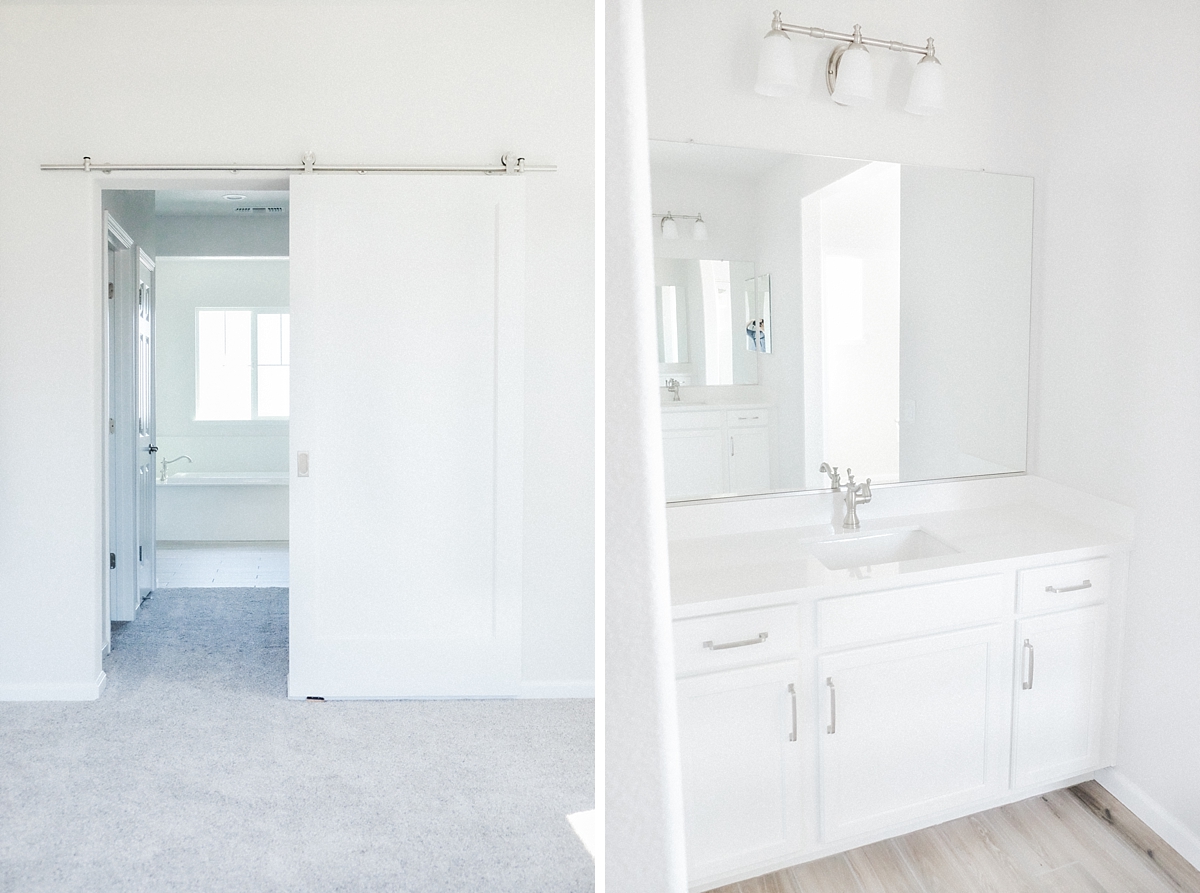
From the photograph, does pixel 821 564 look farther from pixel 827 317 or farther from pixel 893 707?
pixel 827 317

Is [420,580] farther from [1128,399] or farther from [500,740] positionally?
[1128,399]

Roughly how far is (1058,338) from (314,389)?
158 centimetres

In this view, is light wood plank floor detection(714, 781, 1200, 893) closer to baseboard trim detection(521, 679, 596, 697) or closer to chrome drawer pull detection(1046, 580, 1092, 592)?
chrome drawer pull detection(1046, 580, 1092, 592)

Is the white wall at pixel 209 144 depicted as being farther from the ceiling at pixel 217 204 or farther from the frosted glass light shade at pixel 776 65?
the ceiling at pixel 217 204

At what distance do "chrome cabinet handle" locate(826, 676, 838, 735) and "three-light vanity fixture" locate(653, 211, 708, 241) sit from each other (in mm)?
640

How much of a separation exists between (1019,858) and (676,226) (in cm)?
93

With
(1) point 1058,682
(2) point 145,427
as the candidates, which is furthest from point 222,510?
(1) point 1058,682

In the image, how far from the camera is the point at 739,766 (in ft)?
3.24

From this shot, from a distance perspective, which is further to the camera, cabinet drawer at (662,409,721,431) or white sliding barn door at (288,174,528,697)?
white sliding barn door at (288,174,528,697)

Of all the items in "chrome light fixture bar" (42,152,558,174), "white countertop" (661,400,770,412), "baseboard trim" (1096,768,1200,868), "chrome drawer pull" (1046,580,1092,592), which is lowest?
"baseboard trim" (1096,768,1200,868)

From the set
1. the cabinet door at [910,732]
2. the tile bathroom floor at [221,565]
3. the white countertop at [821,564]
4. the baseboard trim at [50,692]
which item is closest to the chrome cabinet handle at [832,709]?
the cabinet door at [910,732]

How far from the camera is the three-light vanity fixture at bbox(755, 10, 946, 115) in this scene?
1069mm

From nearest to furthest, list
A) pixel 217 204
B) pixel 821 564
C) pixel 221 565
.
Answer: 1. pixel 821 564
2. pixel 221 565
3. pixel 217 204

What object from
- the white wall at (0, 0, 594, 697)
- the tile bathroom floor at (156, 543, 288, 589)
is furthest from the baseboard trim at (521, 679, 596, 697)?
the tile bathroom floor at (156, 543, 288, 589)
